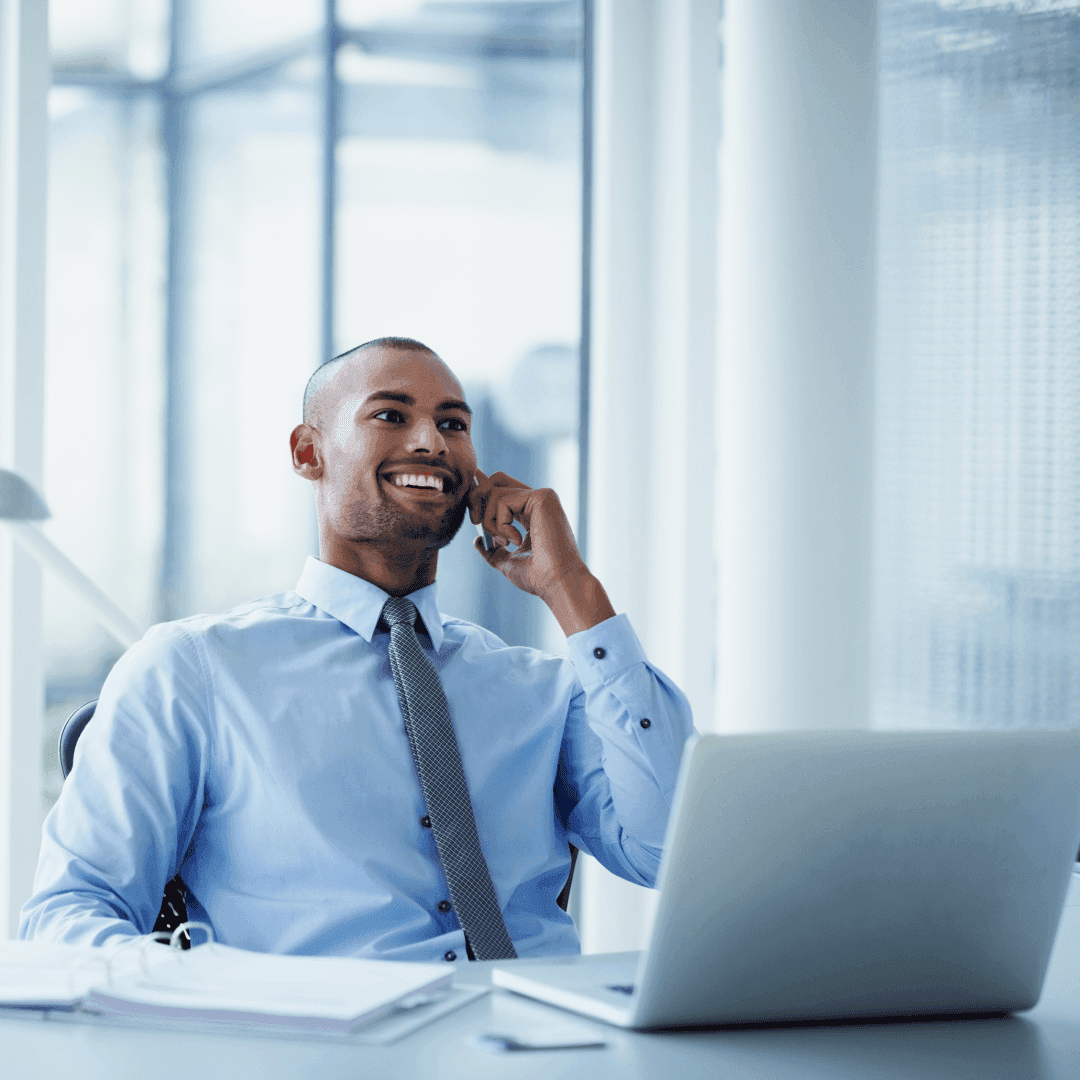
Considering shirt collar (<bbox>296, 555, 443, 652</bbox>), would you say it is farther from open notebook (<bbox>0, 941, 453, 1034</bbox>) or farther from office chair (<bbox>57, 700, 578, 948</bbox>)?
open notebook (<bbox>0, 941, 453, 1034</bbox>)

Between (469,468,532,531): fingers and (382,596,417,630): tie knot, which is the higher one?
(469,468,532,531): fingers

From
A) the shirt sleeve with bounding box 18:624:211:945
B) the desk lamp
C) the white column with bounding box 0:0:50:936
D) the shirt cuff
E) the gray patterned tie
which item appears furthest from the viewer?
the white column with bounding box 0:0:50:936

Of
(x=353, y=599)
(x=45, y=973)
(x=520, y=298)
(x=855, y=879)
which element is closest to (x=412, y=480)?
(x=353, y=599)

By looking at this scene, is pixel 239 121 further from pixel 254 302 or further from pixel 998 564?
pixel 998 564

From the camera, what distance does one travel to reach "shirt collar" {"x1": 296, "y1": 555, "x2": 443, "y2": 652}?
172 centimetres

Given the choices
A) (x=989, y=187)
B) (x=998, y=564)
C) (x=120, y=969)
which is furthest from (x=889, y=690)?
(x=120, y=969)

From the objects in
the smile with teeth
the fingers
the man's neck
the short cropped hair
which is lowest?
the man's neck

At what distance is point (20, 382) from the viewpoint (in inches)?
99.0

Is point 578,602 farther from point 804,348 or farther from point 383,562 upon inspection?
point 804,348

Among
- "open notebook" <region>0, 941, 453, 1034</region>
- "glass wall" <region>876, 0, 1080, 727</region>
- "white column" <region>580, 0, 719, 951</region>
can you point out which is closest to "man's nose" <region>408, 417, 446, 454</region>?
"open notebook" <region>0, 941, 453, 1034</region>

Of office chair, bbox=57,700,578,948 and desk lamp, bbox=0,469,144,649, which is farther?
desk lamp, bbox=0,469,144,649

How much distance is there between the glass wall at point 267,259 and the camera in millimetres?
2662

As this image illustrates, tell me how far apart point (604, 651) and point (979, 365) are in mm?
1638

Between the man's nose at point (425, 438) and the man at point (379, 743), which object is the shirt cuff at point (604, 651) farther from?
the man's nose at point (425, 438)
